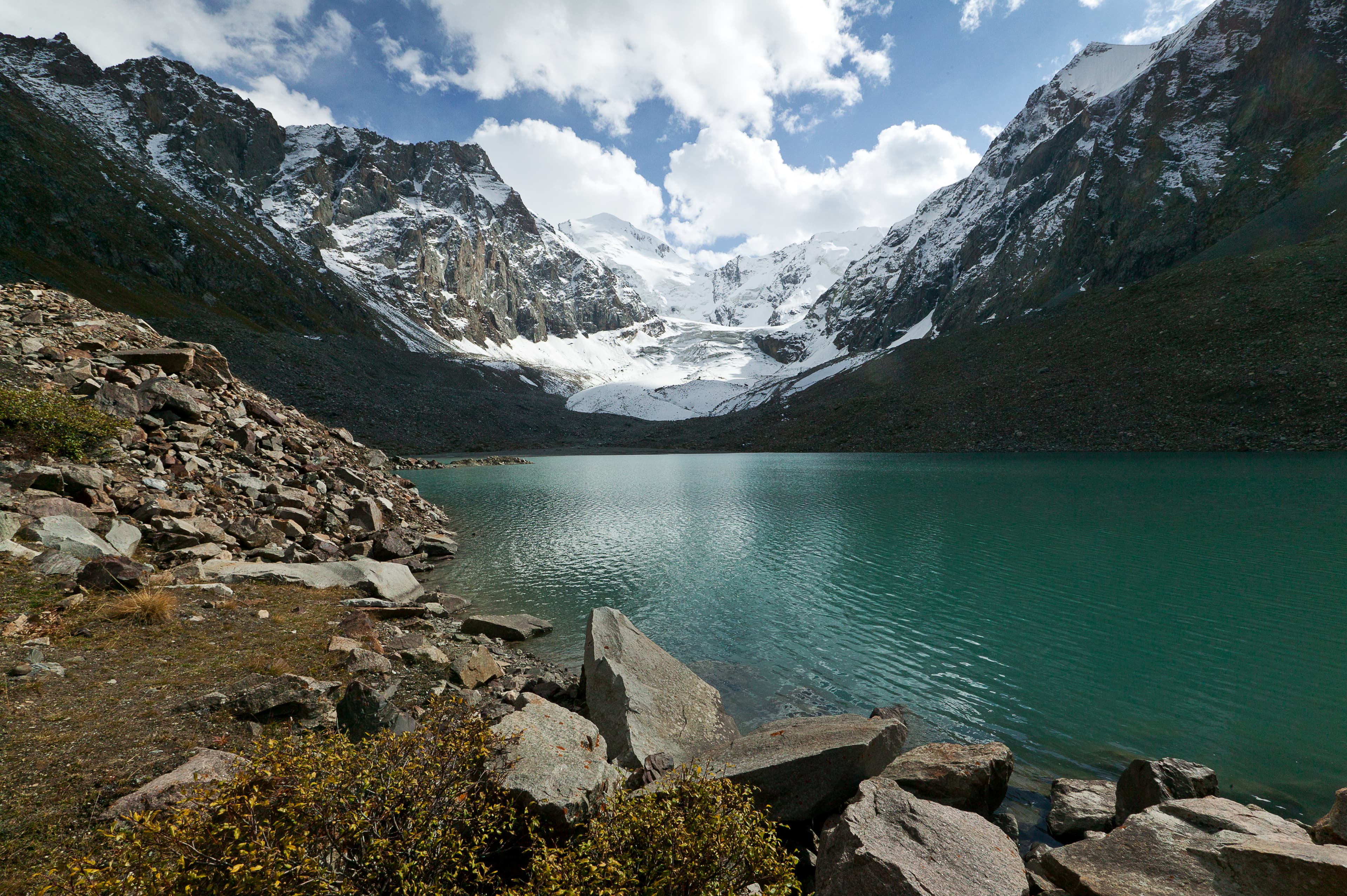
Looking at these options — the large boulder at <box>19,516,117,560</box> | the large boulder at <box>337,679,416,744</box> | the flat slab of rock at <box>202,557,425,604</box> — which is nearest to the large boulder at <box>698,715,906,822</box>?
the large boulder at <box>337,679,416,744</box>

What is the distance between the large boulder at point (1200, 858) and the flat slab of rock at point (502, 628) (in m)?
12.9

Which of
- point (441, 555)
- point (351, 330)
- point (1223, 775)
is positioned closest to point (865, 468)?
point (441, 555)

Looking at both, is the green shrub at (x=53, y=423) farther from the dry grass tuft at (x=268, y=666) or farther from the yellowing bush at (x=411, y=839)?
the yellowing bush at (x=411, y=839)

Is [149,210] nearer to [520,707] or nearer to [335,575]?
[335,575]

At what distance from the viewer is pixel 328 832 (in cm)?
406

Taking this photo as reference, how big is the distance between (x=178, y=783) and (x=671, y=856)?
16.3 feet

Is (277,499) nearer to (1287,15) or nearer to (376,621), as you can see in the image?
(376,621)

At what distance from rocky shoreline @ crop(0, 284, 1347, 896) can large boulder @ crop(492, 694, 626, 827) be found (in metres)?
0.03

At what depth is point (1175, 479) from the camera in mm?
43312

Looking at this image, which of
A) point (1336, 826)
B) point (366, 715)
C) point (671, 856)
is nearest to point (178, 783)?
point (366, 715)

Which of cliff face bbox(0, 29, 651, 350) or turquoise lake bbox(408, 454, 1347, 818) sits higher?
cliff face bbox(0, 29, 651, 350)

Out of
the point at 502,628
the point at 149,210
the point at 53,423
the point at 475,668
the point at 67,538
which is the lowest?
the point at 502,628

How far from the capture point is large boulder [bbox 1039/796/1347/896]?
5355 millimetres

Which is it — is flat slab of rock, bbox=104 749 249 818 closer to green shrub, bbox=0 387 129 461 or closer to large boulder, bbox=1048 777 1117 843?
large boulder, bbox=1048 777 1117 843
